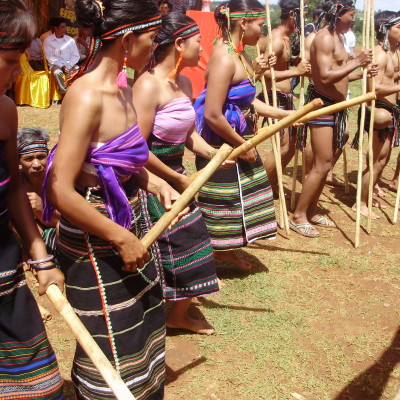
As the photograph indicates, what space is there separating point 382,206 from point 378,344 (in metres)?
3.17

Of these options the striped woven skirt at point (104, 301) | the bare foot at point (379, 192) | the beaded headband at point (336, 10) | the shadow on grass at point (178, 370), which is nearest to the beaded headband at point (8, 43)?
the striped woven skirt at point (104, 301)

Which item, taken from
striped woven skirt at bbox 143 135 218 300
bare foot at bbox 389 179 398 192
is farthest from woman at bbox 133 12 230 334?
bare foot at bbox 389 179 398 192

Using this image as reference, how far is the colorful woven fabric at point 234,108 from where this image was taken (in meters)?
3.93

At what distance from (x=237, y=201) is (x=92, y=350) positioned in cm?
259

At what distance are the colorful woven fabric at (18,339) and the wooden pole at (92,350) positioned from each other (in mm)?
124

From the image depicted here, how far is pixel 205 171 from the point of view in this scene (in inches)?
87.0

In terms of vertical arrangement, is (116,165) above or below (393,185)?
above

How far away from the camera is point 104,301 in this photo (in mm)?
2129

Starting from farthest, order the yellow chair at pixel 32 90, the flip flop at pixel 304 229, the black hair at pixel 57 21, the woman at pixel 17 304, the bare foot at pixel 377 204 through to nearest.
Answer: the black hair at pixel 57 21, the yellow chair at pixel 32 90, the bare foot at pixel 377 204, the flip flop at pixel 304 229, the woman at pixel 17 304

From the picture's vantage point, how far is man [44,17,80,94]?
36.6ft

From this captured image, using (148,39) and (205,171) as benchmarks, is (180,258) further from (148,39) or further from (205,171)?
(148,39)

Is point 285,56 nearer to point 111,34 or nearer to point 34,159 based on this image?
point 34,159

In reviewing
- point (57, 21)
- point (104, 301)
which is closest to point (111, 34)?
point (104, 301)

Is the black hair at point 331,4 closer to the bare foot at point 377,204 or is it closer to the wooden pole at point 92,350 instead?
the bare foot at point 377,204
